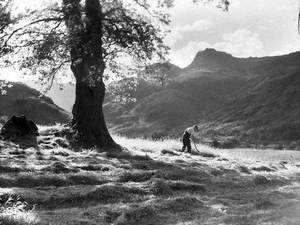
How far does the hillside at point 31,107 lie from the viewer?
82.6 metres

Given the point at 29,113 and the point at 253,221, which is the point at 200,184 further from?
the point at 29,113

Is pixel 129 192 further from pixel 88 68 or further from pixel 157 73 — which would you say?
pixel 157 73

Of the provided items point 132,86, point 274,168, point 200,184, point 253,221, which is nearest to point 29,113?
point 132,86

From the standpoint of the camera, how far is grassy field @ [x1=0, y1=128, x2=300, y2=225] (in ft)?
40.7

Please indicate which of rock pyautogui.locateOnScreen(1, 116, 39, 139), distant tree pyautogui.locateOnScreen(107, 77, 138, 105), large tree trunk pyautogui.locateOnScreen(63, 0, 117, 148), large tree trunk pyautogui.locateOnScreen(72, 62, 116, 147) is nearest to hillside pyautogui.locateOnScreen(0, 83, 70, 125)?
distant tree pyautogui.locateOnScreen(107, 77, 138, 105)

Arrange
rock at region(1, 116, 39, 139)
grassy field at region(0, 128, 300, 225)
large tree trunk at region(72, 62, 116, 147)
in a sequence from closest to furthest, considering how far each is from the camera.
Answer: grassy field at region(0, 128, 300, 225)
rock at region(1, 116, 39, 139)
large tree trunk at region(72, 62, 116, 147)

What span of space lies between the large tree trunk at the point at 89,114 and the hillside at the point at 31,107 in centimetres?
4523

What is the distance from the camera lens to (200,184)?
1814 cm

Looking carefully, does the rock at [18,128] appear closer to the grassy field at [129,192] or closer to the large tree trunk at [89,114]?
the large tree trunk at [89,114]

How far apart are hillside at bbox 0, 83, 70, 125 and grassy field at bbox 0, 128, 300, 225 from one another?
5333 cm

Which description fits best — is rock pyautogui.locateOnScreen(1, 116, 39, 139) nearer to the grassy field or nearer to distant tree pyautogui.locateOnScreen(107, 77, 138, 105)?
the grassy field

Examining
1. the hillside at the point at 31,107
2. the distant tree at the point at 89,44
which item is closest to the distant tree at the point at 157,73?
the distant tree at the point at 89,44

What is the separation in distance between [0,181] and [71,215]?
4.22 m

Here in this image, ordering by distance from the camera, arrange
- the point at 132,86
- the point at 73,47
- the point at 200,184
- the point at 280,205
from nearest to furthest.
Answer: the point at 280,205 < the point at 200,184 < the point at 73,47 < the point at 132,86
